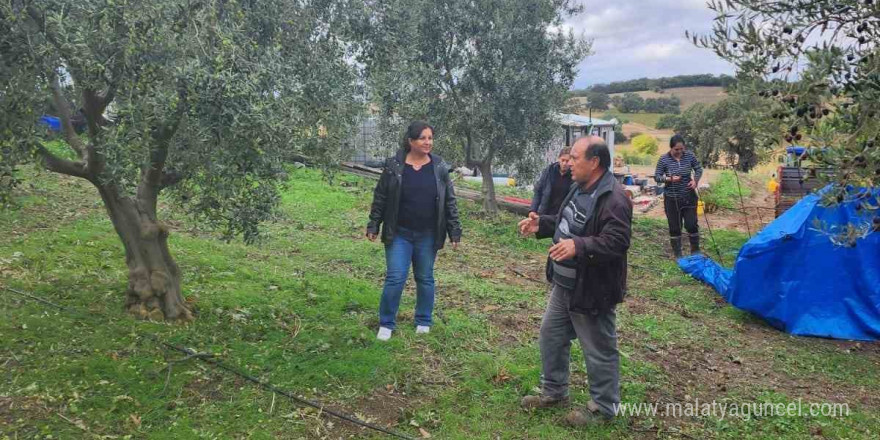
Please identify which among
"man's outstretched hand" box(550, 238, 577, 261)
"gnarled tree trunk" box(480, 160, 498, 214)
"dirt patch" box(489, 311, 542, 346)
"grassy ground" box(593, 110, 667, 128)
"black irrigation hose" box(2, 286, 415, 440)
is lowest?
"dirt patch" box(489, 311, 542, 346)

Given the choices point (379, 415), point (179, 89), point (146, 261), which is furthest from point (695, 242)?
point (179, 89)

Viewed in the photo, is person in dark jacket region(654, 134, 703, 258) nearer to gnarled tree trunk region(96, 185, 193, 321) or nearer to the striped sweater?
the striped sweater

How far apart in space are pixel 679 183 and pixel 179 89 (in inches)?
333

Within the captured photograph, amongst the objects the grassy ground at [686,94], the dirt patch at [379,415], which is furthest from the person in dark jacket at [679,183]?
the grassy ground at [686,94]

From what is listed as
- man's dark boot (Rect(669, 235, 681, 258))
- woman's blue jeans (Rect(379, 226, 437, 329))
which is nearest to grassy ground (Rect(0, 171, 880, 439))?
woman's blue jeans (Rect(379, 226, 437, 329))

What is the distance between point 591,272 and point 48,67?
400 centimetres

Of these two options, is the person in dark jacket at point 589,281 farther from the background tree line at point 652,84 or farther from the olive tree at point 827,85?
the background tree line at point 652,84

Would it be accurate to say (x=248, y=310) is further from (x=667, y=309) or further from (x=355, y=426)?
(x=667, y=309)

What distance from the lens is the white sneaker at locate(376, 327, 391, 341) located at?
5980mm

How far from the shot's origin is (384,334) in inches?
236

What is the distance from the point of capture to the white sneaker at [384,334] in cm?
598

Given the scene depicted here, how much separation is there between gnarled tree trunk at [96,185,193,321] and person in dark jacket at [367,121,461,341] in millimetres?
1970

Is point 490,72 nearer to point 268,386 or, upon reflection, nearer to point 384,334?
point 384,334

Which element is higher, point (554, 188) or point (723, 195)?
point (554, 188)
